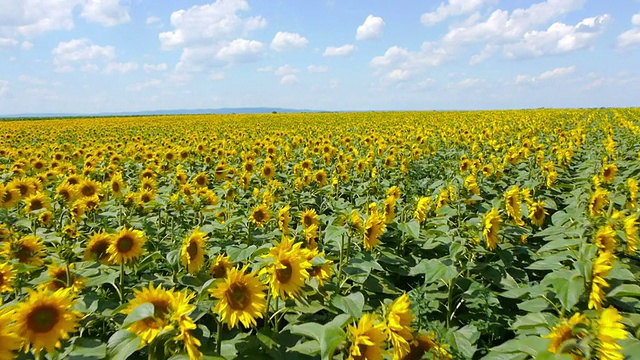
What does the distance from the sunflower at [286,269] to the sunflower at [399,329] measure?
603 millimetres

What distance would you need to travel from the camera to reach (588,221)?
322 centimetres

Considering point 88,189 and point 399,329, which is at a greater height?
point 399,329

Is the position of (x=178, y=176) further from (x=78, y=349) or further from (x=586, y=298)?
(x=586, y=298)

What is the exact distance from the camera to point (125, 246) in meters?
3.09

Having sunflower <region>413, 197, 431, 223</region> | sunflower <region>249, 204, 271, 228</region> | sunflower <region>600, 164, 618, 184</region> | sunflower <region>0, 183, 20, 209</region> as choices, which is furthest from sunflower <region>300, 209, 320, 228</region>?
sunflower <region>600, 164, 618, 184</region>

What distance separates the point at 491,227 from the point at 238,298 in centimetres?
251

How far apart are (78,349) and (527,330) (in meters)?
2.54

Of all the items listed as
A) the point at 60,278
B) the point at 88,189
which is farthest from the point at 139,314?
the point at 88,189

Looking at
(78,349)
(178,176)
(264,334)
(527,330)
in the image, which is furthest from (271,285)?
(178,176)

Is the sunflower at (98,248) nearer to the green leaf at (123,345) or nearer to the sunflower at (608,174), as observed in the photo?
the green leaf at (123,345)

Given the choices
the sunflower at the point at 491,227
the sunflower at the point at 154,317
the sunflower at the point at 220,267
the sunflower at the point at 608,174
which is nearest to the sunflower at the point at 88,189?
the sunflower at the point at 220,267

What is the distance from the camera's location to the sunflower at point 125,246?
3.06m

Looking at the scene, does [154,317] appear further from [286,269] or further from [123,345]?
[286,269]

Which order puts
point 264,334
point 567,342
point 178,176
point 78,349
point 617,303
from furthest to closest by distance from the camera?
point 178,176
point 617,303
point 264,334
point 78,349
point 567,342
